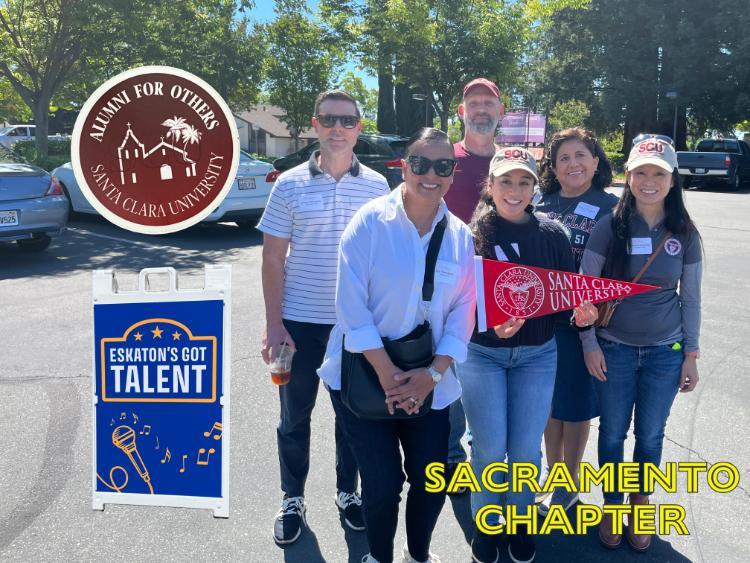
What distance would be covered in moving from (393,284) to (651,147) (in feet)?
4.55

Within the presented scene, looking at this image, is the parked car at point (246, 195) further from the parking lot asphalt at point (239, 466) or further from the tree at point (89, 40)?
the tree at point (89, 40)

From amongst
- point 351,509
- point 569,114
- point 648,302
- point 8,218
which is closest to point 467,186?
point 648,302

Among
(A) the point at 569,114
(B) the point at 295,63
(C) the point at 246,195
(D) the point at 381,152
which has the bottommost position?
(C) the point at 246,195

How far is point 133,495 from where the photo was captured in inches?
106

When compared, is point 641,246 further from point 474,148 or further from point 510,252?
point 474,148

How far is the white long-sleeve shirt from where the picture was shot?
2428 millimetres

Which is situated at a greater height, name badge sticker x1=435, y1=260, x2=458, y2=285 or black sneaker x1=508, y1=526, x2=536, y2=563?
name badge sticker x1=435, y1=260, x2=458, y2=285

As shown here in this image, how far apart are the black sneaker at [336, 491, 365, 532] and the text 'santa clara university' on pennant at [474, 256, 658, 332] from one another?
47.0 inches

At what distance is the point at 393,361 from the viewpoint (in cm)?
245

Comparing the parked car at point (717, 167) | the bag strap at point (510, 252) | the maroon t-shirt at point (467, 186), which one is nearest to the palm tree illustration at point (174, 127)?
the bag strap at point (510, 252)

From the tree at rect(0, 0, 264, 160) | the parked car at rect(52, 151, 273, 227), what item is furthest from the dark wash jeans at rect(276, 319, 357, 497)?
the tree at rect(0, 0, 264, 160)

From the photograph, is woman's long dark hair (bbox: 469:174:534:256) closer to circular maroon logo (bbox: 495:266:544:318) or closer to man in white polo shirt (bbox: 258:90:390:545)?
circular maroon logo (bbox: 495:266:544:318)

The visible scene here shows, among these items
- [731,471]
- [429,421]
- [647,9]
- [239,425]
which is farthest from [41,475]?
[647,9]

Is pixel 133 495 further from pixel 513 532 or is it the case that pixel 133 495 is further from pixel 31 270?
pixel 31 270
